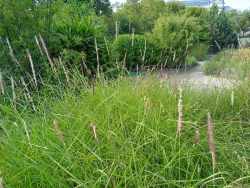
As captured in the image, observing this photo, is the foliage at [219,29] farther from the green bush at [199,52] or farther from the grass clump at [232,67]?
the grass clump at [232,67]

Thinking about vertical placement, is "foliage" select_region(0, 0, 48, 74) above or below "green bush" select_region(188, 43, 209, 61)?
above

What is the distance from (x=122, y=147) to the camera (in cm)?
117

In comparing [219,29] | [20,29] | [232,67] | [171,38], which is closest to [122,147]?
[20,29]

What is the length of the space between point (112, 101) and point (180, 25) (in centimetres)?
723

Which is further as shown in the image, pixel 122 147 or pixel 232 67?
pixel 232 67

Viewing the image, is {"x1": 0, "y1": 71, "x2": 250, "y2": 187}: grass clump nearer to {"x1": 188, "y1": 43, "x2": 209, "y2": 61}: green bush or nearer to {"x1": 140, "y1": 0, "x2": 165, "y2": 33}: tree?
{"x1": 188, "y1": 43, "x2": 209, "y2": 61}: green bush

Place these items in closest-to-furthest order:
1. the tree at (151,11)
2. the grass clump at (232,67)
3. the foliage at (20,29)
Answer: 1. the foliage at (20,29)
2. the grass clump at (232,67)
3. the tree at (151,11)

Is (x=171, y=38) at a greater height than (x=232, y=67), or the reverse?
(x=171, y=38)

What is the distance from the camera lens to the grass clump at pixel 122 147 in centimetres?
106

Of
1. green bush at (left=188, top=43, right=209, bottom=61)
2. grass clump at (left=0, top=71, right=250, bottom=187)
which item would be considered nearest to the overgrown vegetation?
grass clump at (left=0, top=71, right=250, bottom=187)

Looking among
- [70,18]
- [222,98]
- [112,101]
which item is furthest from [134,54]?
[112,101]

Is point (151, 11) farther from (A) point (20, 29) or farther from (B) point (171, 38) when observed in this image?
(A) point (20, 29)

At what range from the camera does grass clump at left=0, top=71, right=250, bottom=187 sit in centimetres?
106

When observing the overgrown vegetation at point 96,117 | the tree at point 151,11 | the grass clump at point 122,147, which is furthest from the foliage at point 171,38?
the tree at point 151,11
